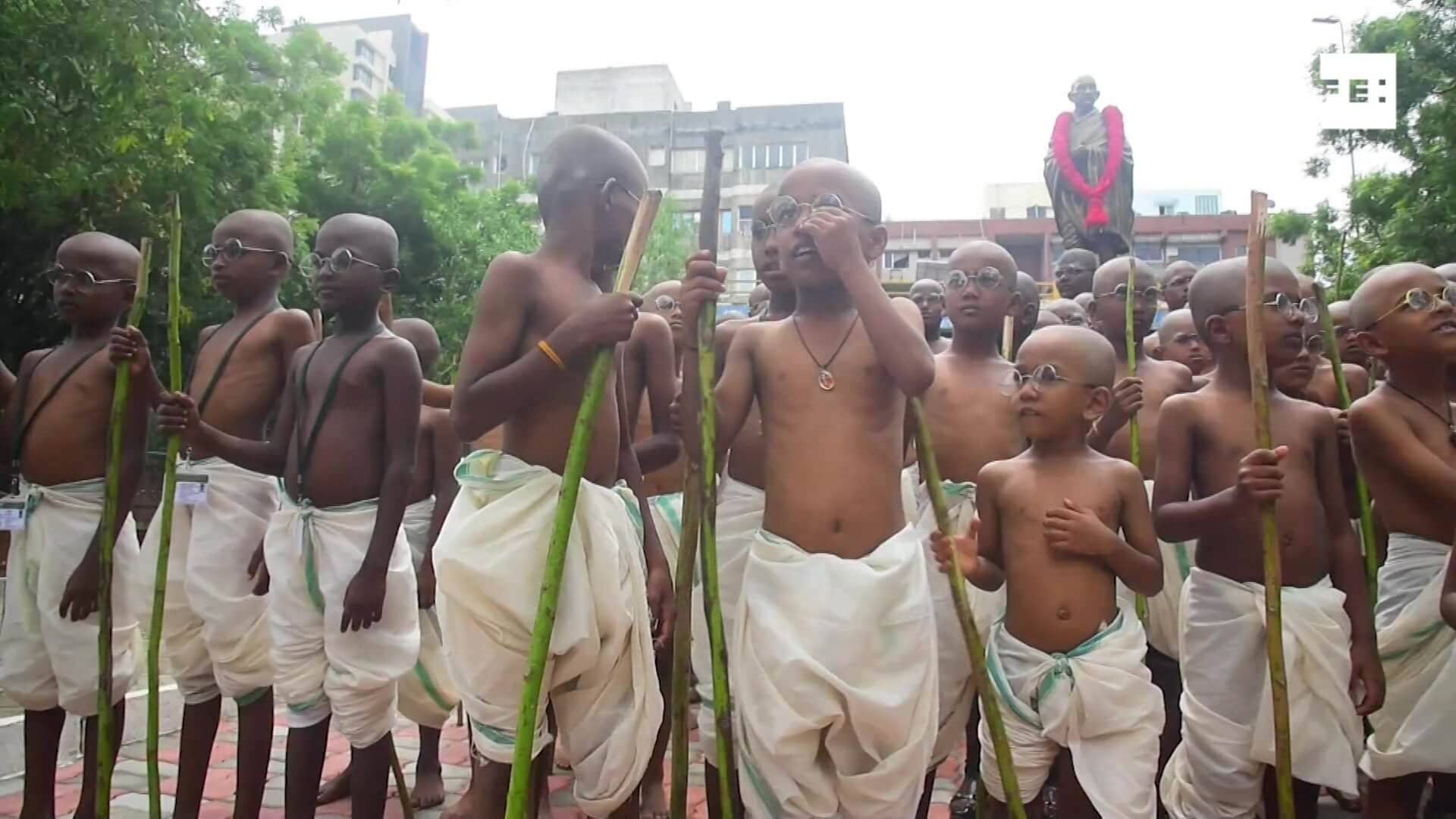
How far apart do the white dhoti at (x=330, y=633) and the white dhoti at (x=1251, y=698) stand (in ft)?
8.33

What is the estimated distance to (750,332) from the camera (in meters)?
2.90

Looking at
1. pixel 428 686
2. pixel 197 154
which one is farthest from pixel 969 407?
pixel 197 154

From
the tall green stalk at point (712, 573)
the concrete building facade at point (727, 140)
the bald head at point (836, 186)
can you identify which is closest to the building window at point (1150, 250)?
the concrete building facade at point (727, 140)

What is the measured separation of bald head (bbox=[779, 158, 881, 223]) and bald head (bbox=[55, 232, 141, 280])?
8.61 ft

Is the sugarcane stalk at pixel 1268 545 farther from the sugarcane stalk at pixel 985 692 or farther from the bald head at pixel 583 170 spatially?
the bald head at pixel 583 170

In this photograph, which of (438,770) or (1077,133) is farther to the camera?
(1077,133)

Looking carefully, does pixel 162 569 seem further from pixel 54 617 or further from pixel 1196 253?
pixel 1196 253

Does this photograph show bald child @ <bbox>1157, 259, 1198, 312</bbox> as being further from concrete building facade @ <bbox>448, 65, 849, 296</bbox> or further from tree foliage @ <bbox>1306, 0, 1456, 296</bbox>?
concrete building facade @ <bbox>448, 65, 849, 296</bbox>

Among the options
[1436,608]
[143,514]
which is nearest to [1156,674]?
[1436,608]

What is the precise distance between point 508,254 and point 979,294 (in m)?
1.99

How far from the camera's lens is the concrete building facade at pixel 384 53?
45.7 meters

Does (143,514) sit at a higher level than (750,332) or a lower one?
lower

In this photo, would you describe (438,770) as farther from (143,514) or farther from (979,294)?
(143,514)

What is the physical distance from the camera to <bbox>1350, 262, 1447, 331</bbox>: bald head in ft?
10.7
